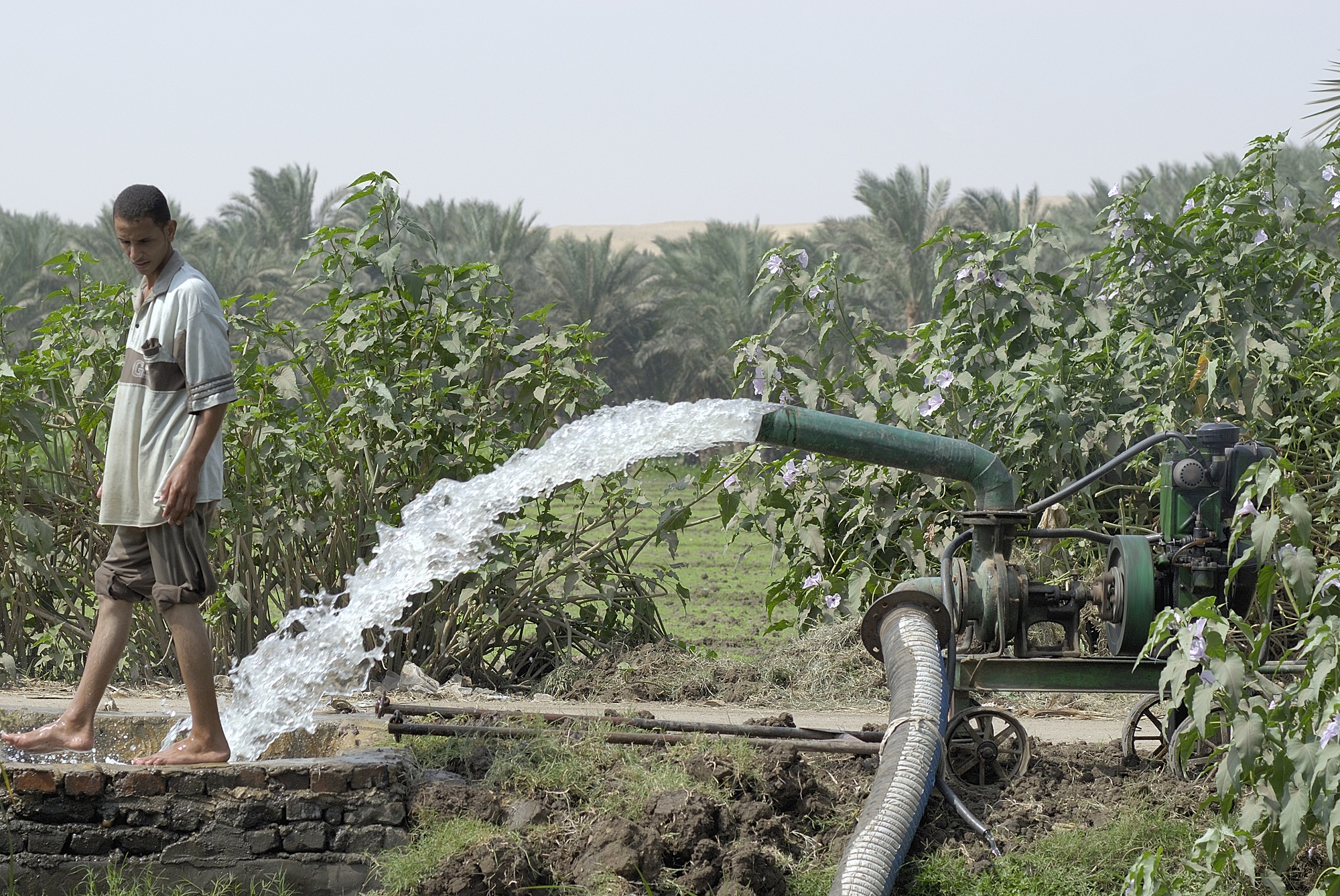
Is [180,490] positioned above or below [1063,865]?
above

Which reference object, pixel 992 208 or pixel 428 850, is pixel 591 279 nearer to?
pixel 992 208

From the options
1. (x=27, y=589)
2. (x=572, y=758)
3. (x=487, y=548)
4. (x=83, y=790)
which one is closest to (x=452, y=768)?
(x=572, y=758)

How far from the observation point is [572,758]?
3.70m

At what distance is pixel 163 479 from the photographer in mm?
3461

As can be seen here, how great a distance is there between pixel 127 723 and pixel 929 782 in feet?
8.08

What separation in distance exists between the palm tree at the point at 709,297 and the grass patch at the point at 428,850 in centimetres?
1985

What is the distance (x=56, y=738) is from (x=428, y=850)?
1120 millimetres

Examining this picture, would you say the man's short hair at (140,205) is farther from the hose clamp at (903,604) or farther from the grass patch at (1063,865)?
the grass patch at (1063,865)

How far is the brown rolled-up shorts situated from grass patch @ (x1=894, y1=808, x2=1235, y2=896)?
203 centimetres

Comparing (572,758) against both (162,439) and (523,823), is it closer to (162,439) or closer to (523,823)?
(523,823)

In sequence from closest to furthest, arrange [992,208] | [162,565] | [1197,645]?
[1197,645]
[162,565]
[992,208]

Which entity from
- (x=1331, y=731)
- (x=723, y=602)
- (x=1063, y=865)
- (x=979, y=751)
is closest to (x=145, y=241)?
(x=979, y=751)

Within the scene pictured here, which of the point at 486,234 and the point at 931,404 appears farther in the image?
the point at 486,234

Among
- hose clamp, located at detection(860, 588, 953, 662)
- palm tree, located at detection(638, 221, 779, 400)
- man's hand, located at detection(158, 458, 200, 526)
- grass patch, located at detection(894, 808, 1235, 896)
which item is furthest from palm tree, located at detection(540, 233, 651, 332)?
grass patch, located at detection(894, 808, 1235, 896)
